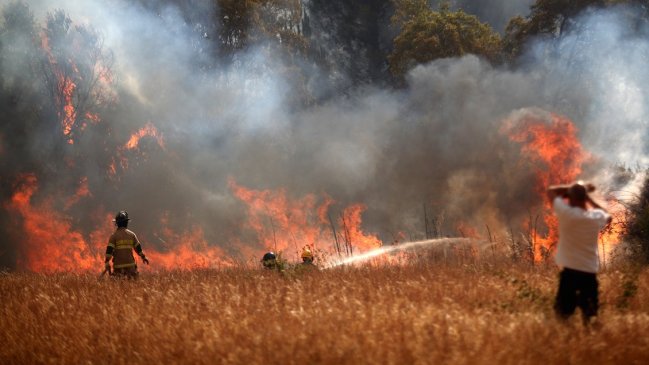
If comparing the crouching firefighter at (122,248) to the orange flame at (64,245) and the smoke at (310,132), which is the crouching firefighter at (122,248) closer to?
the orange flame at (64,245)

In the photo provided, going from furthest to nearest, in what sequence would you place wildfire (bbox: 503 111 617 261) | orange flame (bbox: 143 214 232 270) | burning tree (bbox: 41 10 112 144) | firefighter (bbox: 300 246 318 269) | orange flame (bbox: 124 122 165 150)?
1. orange flame (bbox: 124 122 165 150)
2. burning tree (bbox: 41 10 112 144)
3. orange flame (bbox: 143 214 232 270)
4. wildfire (bbox: 503 111 617 261)
5. firefighter (bbox: 300 246 318 269)

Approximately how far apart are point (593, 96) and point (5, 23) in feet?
77.4

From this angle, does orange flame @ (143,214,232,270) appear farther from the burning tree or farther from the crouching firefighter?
the crouching firefighter

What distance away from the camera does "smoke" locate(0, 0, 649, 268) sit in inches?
919

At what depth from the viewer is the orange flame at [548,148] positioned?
2127 cm

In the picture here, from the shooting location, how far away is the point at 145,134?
25.1m

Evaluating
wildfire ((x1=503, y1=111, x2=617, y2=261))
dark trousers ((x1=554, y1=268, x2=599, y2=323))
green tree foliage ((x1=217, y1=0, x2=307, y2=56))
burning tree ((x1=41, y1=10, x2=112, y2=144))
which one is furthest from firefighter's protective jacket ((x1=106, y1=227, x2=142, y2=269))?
green tree foliage ((x1=217, y1=0, x2=307, y2=56))

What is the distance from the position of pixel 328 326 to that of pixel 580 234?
253 centimetres

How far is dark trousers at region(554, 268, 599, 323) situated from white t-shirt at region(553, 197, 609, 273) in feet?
0.30

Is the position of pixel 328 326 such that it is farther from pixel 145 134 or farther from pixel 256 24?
pixel 256 24

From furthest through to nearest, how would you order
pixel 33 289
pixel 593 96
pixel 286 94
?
pixel 286 94
pixel 593 96
pixel 33 289

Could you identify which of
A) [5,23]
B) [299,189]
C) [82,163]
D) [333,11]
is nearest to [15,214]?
[82,163]

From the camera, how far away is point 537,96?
29.7 meters

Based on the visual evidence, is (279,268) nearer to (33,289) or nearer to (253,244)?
(33,289)
